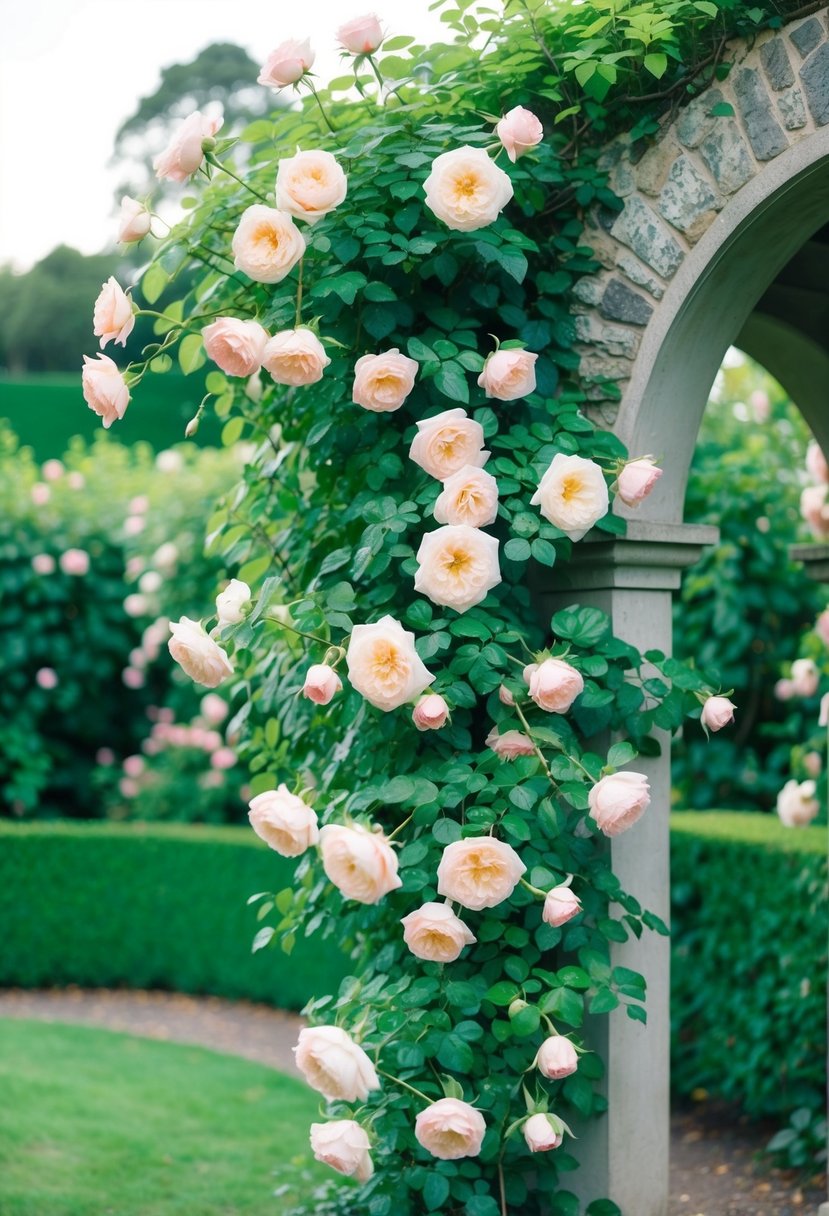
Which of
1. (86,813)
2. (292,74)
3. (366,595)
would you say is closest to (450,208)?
(292,74)

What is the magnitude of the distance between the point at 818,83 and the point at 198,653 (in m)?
1.62

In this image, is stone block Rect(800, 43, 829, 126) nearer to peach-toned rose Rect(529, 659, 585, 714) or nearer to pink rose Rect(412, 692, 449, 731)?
peach-toned rose Rect(529, 659, 585, 714)

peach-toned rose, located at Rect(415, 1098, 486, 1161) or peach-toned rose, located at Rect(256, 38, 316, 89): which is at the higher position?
peach-toned rose, located at Rect(256, 38, 316, 89)

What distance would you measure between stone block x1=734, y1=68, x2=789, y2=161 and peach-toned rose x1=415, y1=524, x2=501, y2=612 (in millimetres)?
962

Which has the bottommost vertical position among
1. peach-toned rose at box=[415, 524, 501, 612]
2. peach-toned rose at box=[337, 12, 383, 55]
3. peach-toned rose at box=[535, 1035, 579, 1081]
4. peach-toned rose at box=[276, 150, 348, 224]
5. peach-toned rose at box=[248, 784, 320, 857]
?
peach-toned rose at box=[535, 1035, 579, 1081]

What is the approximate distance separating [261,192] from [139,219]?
349 millimetres

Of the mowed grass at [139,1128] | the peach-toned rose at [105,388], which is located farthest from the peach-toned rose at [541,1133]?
the peach-toned rose at [105,388]

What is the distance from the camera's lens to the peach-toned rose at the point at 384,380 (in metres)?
2.48

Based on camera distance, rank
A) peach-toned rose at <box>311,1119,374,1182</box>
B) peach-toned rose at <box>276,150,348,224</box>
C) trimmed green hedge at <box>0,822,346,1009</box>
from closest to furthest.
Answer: peach-toned rose at <box>311,1119,374,1182</box> < peach-toned rose at <box>276,150,348,224</box> < trimmed green hedge at <box>0,822,346,1009</box>

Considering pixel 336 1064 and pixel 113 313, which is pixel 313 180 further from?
pixel 336 1064

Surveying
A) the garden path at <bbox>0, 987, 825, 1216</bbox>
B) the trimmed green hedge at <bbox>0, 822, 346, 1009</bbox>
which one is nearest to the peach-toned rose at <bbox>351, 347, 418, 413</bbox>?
the garden path at <bbox>0, 987, 825, 1216</bbox>

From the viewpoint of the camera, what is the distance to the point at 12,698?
7.22 metres

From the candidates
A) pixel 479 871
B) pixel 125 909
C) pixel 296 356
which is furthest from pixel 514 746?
pixel 125 909

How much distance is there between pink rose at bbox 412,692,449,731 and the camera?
7.75ft
